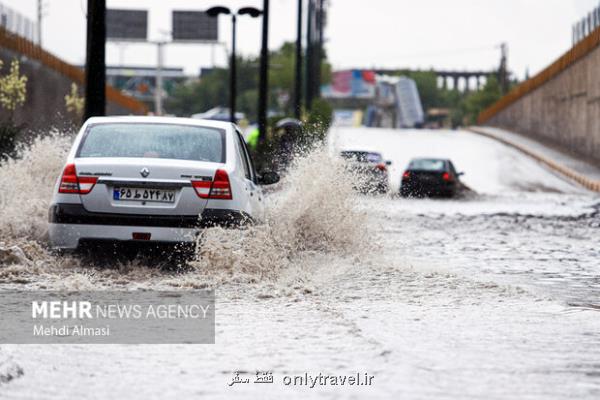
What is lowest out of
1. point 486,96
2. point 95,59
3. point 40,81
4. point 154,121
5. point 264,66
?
point 154,121

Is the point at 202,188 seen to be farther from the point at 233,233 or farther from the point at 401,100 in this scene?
the point at 401,100

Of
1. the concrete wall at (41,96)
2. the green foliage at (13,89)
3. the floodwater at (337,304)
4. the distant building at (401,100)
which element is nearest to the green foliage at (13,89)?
the green foliage at (13,89)

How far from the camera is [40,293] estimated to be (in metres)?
9.36

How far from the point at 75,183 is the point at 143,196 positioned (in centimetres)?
62

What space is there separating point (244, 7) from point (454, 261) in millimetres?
28563

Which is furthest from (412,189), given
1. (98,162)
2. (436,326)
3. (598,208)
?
(436,326)

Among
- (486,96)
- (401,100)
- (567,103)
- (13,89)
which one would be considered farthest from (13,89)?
(486,96)

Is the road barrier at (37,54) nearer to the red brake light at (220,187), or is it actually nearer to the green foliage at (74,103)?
the green foliage at (74,103)

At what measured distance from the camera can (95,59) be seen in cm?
1820

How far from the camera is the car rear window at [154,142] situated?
434 inches

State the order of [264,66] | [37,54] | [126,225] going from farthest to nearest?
[264,66]
[37,54]
[126,225]

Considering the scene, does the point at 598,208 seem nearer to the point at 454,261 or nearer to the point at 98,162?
the point at 454,261

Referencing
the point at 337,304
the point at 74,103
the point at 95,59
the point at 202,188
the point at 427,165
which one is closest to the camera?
the point at 337,304

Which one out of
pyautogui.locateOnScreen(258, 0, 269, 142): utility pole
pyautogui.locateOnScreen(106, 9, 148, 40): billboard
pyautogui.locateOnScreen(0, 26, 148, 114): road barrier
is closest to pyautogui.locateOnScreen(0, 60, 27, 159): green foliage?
pyautogui.locateOnScreen(0, 26, 148, 114): road barrier
